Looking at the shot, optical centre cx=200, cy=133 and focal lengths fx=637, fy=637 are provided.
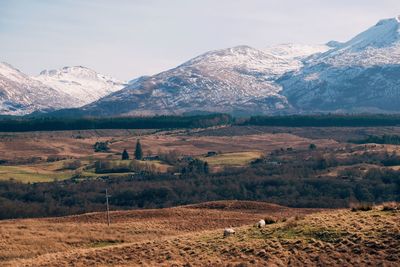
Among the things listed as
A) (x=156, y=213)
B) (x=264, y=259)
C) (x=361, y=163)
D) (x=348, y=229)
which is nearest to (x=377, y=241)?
(x=348, y=229)

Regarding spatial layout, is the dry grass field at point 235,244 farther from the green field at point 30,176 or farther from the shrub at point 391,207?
the green field at point 30,176

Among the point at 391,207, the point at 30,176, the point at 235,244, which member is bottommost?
the point at 30,176

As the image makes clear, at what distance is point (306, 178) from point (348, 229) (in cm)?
12694

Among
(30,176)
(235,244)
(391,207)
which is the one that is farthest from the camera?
(30,176)

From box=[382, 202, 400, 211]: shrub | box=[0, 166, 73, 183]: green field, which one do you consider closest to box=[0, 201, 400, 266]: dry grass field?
box=[382, 202, 400, 211]: shrub

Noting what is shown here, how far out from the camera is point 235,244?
43000mm

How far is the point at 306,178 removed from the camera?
549ft

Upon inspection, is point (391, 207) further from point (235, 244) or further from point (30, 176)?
point (30, 176)

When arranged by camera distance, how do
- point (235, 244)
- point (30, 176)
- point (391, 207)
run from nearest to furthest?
point (235, 244), point (391, 207), point (30, 176)

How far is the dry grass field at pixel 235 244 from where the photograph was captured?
38.6 meters

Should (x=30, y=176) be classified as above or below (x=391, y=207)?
below

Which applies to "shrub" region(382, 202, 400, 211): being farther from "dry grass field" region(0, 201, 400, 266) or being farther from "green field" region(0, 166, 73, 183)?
"green field" region(0, 166, 73, 183)

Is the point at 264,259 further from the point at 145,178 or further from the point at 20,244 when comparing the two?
the point at 145,178

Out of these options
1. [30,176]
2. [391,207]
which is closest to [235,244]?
[391,207]
